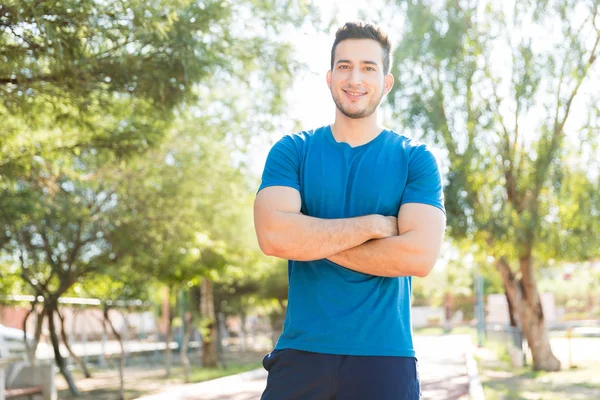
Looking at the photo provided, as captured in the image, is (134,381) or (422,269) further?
(134,381)

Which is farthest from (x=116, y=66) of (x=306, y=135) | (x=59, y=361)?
(x=59, y=361)

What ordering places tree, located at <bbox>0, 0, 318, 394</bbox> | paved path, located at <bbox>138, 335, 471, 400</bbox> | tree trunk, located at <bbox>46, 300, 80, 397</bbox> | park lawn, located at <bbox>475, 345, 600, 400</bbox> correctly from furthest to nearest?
tree trunk, located at <bbox>46, 300, 80, 397</bbox> < park lawn, located at <bbox>475, 345, 600, 400</bbox> < paved path, located at <bbox>138, 335, 471, 400</bbox> < tree, located at <bbox>0, 0, 318, 394</bbox>

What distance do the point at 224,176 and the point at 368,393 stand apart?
14497mm

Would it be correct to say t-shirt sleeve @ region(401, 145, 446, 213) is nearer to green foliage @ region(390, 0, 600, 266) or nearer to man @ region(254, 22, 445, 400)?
man @ region(254, 22, 445, 400)

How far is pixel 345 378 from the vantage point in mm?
2363

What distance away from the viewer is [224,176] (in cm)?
1672

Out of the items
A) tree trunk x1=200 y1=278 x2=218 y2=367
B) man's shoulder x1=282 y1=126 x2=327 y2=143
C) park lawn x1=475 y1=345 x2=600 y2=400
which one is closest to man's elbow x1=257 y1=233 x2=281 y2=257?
man's shoulder x1=282 y1=126 x2=327 y2=143

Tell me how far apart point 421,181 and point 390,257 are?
28 cm

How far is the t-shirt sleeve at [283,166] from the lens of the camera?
2625 millimetres

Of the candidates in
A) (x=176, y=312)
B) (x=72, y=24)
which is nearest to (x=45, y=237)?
(x=72, y=24)

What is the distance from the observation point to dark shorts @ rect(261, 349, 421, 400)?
2.36 meters

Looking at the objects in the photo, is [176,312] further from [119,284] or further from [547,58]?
[547,58]

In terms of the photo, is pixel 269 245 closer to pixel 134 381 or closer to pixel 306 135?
pixel 306 135

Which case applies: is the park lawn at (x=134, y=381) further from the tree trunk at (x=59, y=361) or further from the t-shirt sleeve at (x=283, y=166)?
the t-shirt sleeve at (x=283, y=166)
